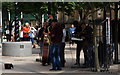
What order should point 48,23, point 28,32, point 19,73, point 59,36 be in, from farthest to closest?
point 28,32
point 48,23
point 59,36
point 19,73

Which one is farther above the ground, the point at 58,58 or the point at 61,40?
the point at 61,40

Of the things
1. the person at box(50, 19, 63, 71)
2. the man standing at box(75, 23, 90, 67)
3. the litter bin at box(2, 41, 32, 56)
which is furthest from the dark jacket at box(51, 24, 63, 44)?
the litter bin at box(2, 41, 32, 56)

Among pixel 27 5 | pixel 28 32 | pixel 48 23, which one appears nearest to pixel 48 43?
pixel 48 23

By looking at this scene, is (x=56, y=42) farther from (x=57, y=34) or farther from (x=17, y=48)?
(x=17, y=48)

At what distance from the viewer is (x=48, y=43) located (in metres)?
11.8

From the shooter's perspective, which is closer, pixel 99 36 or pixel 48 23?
pixel 99 36

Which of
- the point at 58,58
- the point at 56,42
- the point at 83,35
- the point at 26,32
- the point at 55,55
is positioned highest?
the point at 26,32

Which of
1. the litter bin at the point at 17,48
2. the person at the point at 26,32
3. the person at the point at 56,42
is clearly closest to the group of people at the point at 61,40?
the person at the point at 56,42

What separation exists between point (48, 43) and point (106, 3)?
268cm

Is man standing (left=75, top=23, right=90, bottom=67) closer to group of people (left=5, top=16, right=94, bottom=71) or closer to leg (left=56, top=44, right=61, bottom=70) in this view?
group of people (left=5, top=16, right=94, bottom=71)

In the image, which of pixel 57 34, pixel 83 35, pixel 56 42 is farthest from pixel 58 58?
pixel 83 35

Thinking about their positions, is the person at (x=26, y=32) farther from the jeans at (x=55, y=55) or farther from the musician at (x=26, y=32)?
the jeans at (x=55, y=55)

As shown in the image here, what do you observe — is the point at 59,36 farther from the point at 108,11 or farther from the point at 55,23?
the point at 108,11

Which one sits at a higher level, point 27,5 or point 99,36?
point 27,5
